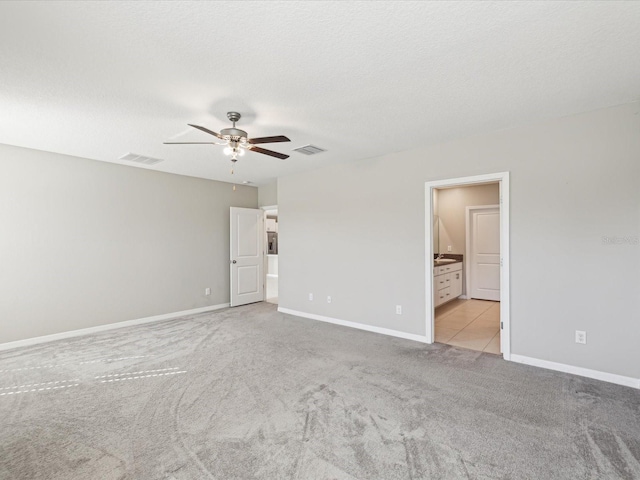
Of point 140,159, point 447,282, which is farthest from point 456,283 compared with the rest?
point 140,159

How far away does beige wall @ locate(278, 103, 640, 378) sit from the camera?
2852mm

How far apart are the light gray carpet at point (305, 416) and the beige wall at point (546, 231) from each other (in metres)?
0.46

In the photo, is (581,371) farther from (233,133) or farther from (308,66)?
(233,133)

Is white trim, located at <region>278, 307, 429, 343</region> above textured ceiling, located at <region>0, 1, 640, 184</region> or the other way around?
the other way around

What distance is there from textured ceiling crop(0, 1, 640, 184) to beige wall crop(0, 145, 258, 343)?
0.87 meters

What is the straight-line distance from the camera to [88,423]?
7.51ft

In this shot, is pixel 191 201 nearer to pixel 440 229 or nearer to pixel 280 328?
pixel 280 328

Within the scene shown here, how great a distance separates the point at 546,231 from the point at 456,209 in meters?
3.93

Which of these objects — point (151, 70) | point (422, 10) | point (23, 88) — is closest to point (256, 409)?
point (151, 70)

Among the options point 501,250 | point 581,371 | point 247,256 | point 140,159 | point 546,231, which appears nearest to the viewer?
point 581,371

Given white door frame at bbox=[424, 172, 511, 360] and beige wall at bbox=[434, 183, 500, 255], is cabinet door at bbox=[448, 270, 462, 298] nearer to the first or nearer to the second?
beige wall at bbox=[434, 183, 500, 255]

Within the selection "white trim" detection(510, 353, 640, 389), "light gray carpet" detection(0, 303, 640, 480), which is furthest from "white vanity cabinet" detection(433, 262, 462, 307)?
"white trim" detection(510, 353, 640, 389)

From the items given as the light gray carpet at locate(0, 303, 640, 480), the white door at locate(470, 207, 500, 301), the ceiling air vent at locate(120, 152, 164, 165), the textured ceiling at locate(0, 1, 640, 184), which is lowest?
the light gray carpet at locate(0, 303, 640, 480)

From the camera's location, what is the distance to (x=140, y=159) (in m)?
4.57
